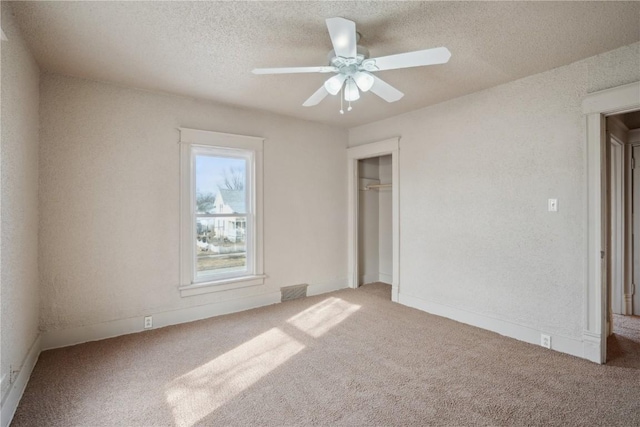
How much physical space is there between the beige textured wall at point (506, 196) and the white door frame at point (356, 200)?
0.09m

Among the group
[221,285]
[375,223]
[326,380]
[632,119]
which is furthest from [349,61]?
[375,223]

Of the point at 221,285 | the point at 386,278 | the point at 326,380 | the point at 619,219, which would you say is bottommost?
the point at 326,380

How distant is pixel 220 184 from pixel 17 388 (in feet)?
8.15

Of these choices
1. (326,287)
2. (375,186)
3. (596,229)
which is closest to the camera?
(596,229)

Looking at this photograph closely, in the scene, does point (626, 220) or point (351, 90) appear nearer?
point (351, 90)

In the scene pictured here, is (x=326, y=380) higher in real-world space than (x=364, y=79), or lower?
lower

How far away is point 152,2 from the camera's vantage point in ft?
6.32

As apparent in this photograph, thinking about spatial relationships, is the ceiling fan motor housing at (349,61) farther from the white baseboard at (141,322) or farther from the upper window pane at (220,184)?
the white baseboard at (141,322)

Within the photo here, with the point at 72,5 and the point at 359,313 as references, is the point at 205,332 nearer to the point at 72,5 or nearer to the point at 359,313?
the point at 359,313

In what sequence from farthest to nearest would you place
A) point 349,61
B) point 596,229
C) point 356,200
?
point 356,200
point 596,229
point 349,61

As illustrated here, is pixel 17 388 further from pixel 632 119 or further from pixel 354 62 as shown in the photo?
pixel 632 119

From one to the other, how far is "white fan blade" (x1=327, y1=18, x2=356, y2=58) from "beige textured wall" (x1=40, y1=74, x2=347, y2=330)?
→ 7.40 feet

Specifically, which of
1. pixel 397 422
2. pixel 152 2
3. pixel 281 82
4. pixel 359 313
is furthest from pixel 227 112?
pixel 397 422

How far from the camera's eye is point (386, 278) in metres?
5.51
